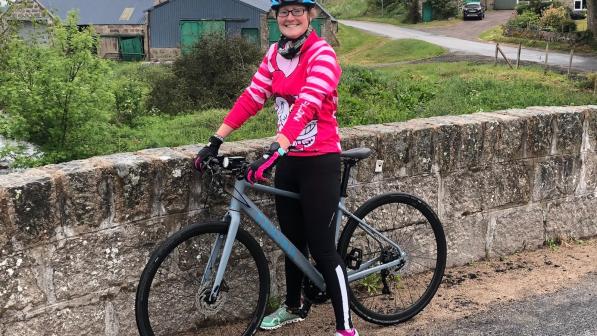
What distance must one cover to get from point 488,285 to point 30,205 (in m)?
3.20

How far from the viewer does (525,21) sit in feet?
153

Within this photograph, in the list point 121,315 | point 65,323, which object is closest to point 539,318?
point 121,315

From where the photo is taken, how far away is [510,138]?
5.00m

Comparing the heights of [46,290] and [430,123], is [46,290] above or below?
below

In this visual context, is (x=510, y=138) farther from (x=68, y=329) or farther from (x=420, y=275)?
(x=68, y=329)

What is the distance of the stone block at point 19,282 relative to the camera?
3205 mm

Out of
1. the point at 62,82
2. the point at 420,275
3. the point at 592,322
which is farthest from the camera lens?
the point at 62,82

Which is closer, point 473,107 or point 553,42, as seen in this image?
point 473,107

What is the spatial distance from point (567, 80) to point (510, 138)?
58.8 ft

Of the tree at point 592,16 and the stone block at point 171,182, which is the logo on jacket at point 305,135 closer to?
the stone block at point 171,182

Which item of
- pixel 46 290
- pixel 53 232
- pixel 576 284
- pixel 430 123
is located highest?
pixel 430 123

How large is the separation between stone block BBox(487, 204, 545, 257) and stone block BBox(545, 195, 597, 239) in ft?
0.36

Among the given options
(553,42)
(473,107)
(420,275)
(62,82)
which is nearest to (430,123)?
(420,275)

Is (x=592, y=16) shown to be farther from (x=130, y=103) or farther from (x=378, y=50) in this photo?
(x=130, y=103)
